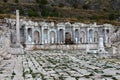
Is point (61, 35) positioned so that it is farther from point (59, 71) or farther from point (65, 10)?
point (59, 71)

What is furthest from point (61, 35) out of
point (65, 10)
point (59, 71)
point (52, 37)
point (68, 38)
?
point (59, 71)

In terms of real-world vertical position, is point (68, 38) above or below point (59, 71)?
below

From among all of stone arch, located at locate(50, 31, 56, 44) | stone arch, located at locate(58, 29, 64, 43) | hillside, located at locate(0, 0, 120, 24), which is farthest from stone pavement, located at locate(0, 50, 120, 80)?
hillside, located at locate(0, 0, 120, 24)

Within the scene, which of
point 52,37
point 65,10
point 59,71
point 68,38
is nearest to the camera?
point 59,71

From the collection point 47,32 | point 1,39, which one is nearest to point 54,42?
point 47,32

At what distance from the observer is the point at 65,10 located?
297 ft

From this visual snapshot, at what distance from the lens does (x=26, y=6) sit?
8806 cm

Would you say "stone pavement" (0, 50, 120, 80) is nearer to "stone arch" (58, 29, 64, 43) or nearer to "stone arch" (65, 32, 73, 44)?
"stone arch" (65, 32, 73, 44)

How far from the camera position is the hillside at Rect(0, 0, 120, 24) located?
263 feet

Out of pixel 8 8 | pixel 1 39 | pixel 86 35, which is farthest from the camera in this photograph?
pixel 8 8

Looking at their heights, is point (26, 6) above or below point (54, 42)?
above

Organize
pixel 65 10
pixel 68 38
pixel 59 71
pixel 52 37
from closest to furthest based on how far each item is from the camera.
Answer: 1. pixel 59 71
2. pixel 52 37
3. pixel 68 38
4. pixel 65 10

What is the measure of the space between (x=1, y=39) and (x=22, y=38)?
2401 cm

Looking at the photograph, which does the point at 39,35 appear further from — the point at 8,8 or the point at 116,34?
the point at 8,8
